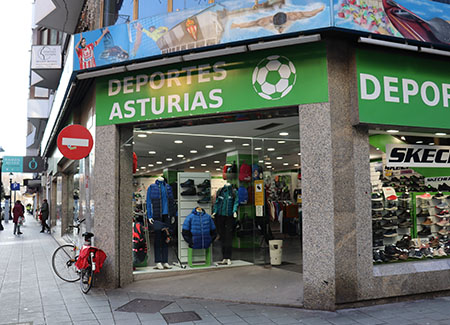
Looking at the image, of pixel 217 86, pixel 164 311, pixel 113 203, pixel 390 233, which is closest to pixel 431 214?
pixel 390 233

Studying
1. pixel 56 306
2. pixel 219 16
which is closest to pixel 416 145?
pixel 219 16

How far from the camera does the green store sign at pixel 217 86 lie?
245 inches

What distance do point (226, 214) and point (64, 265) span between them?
370 centimetres

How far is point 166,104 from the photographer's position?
7172 mm

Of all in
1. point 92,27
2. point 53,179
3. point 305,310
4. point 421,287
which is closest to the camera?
point 305,310

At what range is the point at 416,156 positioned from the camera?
7254mm

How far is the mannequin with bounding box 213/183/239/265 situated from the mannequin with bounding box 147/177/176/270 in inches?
51.2

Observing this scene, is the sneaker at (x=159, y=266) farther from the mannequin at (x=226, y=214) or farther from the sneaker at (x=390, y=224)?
the sneaker at (x=390, y=224)

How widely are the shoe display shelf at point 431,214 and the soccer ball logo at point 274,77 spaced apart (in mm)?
3326

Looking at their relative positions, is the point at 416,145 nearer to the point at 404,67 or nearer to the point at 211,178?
the point at 404,67

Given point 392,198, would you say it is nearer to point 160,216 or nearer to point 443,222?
point 443,222

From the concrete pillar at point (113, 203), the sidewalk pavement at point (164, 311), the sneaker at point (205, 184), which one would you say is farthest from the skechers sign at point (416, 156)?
the concrete pillar at point (113, 203)

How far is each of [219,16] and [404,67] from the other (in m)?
3.19

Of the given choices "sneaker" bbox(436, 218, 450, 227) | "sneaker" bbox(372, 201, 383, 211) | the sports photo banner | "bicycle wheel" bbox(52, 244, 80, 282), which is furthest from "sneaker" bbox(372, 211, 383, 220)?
"bicycle wheel" bbox(52, 244, 80, 282)
